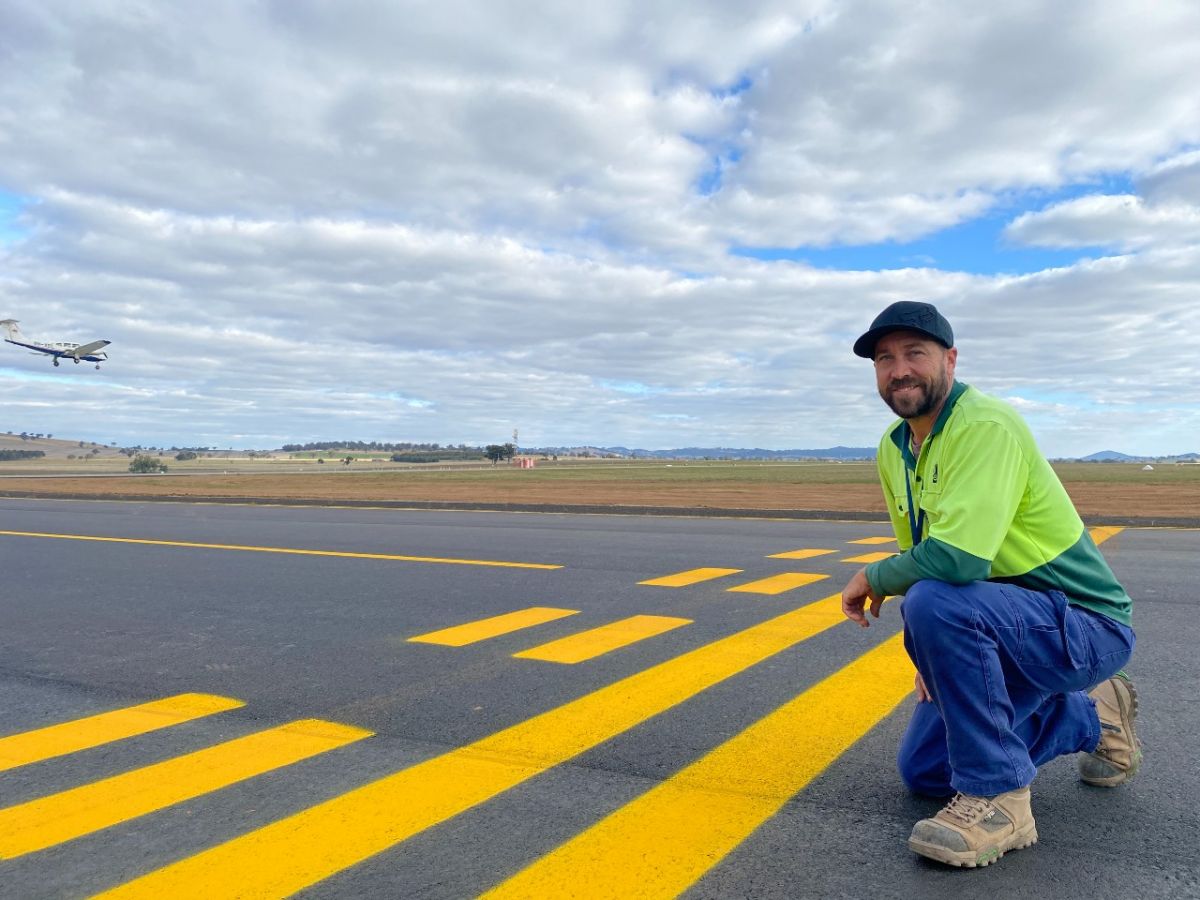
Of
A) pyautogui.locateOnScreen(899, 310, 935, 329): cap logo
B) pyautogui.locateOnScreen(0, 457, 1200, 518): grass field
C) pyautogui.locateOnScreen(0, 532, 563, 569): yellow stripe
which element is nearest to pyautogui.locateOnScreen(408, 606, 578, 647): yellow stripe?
pyautogui.locateOnScreen(0, 532, 563, 569): yellow stripe

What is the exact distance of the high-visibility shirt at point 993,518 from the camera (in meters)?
2.76

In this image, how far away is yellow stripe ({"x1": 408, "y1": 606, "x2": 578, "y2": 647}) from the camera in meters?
6.07

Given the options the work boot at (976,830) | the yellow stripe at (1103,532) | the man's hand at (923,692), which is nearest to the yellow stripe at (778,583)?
the man's hand at (923,692)

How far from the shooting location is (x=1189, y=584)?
8.20 metres

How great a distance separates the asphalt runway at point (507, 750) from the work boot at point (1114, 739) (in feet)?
0.28

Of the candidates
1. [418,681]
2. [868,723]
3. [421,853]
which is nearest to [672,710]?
[868,723]

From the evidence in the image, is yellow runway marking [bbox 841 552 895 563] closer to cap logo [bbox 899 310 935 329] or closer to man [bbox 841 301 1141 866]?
man [bbox 841 301 1141 866]

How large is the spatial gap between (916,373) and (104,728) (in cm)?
379

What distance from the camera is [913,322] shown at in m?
3.01

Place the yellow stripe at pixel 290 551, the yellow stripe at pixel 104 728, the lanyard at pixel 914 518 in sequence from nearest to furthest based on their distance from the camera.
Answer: the lanyard at pixel 914 518 < the yellow stripe at pixel 104 728 < the yellow stripe at pixel 290 551

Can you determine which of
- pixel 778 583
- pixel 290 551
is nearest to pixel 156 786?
pixel 778 583

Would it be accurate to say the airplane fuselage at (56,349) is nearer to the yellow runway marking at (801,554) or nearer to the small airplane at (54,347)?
the small airplane at (54,347)

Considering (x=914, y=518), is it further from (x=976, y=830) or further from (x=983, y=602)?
(x=976, y=830)

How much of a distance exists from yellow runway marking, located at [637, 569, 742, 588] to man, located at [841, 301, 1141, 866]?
5271mm
